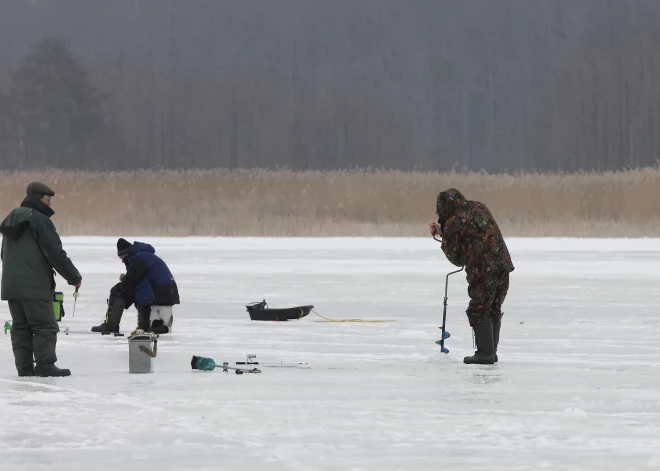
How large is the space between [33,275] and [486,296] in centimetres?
297

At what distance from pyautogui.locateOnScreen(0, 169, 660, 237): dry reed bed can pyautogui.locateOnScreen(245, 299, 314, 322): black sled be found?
1460cm

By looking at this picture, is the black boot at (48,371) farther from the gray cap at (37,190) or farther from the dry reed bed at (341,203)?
the dry reed bed at (341,203)

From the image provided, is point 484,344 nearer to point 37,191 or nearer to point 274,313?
point 37,191

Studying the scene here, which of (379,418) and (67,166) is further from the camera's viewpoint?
(67,166)

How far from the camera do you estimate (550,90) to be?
9125cm

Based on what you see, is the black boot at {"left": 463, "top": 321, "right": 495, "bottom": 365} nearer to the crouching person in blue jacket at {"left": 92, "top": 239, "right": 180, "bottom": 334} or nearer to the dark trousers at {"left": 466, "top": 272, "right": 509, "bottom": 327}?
the dark trousers at {"left": 466, "top": 272, "right": 509, "bottom": 327}

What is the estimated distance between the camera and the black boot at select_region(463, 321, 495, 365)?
9.20 metres

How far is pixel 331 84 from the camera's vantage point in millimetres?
95438

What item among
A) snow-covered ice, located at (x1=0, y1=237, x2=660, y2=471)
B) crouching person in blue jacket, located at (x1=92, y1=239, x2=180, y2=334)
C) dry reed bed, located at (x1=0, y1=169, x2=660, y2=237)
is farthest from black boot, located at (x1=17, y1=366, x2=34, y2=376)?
dry reed bed, located at (x1=0, y1=169, x2=660, y2=237)

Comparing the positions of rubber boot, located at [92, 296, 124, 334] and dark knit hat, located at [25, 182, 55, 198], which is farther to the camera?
rubber boot, located at [92, 296, 124, 334]

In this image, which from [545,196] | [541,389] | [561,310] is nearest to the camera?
[541,389]

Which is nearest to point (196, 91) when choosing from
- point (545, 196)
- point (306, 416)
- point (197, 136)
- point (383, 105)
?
point (197, 136)

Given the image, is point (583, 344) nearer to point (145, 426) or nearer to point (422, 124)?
point (145, 426)

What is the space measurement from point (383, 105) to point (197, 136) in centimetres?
1273
